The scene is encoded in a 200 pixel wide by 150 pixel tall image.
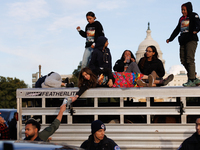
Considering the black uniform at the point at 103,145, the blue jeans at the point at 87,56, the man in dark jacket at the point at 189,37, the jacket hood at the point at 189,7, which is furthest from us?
the blue jeans at the point at 87,56

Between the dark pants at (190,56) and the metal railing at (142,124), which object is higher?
the dark pants at (190,56)

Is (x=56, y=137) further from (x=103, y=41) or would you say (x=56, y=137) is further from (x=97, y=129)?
(x=103, y=41)

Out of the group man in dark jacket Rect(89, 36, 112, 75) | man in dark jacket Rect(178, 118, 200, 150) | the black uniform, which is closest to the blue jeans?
man in dark jacket Rect(89, 36, 112, 75)

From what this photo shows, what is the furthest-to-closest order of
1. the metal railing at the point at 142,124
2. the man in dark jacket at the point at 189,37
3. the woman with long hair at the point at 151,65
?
the woman with long hair at the point at 151,65 → the man in dark jacket at the point at 189,37 → the metal railing at the point at 142,124

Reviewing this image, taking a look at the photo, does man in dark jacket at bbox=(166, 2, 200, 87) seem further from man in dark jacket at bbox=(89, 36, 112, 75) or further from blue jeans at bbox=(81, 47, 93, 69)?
blue jeans at bbox=(81, 47, 93, 69)

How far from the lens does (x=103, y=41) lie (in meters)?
6.81

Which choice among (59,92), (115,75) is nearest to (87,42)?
(115,75)

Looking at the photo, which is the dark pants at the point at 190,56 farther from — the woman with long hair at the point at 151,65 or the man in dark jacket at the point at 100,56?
the man in dark jacket at the point at 100,56

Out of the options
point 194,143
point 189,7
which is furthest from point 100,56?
point 194,143

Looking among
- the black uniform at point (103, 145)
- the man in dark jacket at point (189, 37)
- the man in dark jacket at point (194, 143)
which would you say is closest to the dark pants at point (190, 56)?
the man in dark jacket at point (189, 37)

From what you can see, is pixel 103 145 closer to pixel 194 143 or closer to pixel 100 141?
pixel 100 141

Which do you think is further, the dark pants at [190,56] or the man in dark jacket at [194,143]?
the dark pants at [190,56]

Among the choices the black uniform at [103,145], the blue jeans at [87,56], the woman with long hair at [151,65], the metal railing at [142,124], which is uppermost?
Answer: the blue jeans at [87,56]

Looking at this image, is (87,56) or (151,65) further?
(87,56)
